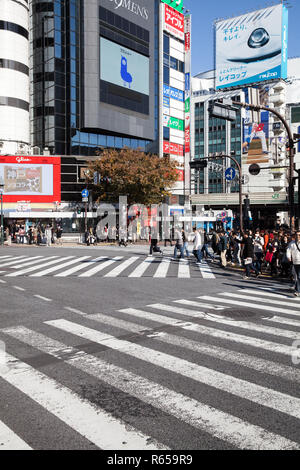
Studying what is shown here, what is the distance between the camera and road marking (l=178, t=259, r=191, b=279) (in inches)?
609

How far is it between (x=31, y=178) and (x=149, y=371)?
139ft

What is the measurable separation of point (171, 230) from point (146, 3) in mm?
32116

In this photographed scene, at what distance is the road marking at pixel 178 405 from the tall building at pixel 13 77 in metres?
44.4

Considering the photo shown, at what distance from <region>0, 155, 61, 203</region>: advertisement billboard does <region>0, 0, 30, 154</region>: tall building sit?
121 inches

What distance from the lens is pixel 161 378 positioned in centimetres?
520

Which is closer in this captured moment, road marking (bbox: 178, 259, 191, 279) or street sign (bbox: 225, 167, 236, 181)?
road marking (bbox: 178, 259, 191, 279)

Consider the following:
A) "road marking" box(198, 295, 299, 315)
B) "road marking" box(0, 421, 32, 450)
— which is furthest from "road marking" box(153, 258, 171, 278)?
"road marking" box(0, 421, 32, 450)

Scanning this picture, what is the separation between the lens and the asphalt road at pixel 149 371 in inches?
152

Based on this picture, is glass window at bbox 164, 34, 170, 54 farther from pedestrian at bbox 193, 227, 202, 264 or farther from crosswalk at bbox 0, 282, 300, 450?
crosswalk at bbox 0, 282, 300, 450

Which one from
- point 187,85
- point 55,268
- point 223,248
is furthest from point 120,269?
point 187,85

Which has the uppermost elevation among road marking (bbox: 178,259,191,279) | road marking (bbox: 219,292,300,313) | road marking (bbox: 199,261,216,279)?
road marking (bbox: 219,292,300,313)
